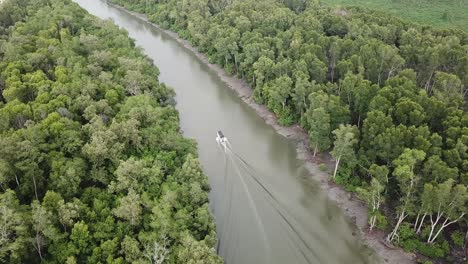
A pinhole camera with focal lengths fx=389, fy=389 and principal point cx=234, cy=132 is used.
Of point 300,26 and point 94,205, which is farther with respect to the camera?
point 300,26

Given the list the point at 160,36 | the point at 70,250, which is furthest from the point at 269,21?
the point at 70,250

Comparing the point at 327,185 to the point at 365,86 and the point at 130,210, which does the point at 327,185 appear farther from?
the point at 130,210

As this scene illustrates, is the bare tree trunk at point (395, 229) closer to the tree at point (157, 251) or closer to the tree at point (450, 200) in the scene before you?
the tree at point (450, 200)

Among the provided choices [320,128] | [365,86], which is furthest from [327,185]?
[365,86]

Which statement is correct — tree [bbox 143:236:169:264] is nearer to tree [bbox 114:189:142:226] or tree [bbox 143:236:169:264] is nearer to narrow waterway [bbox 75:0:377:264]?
tree [bbox 114:189:142:226]

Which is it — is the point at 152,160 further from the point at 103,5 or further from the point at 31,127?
the point at 103,5

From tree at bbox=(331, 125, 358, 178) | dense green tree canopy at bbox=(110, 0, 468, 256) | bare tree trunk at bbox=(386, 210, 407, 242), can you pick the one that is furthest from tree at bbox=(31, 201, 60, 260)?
bare tree trunk at bbox=(386, 210, 407, 242)
